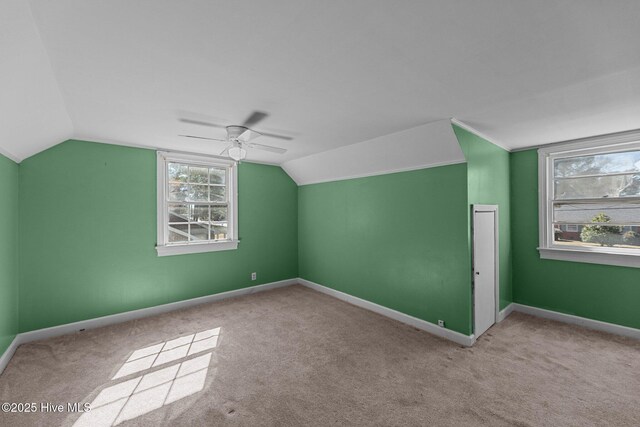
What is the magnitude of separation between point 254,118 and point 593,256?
4.34 metres

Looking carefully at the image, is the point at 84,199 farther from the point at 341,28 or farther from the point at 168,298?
the point at 341,28

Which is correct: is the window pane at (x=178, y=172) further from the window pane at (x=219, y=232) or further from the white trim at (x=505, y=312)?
the white trim at (x=505, y=312)

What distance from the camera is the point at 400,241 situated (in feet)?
12.1

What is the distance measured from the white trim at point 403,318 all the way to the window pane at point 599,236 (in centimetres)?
202

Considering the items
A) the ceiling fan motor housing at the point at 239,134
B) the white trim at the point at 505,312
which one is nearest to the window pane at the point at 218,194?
the ceiling fan motor housing at the point at 239,134

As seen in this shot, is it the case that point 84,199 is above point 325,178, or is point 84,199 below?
below

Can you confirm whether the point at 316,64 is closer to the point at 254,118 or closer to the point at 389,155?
the point at 254,118

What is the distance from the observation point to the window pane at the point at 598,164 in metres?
3.17

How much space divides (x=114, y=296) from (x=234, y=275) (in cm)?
165

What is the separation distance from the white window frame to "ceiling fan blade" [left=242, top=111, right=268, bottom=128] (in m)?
3.73

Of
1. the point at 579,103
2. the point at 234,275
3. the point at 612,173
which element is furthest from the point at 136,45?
the point at 612,173

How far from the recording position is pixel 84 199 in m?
3.38

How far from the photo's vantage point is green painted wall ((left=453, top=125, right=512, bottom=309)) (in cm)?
303

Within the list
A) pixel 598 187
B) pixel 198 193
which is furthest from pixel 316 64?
pixel 598 187
